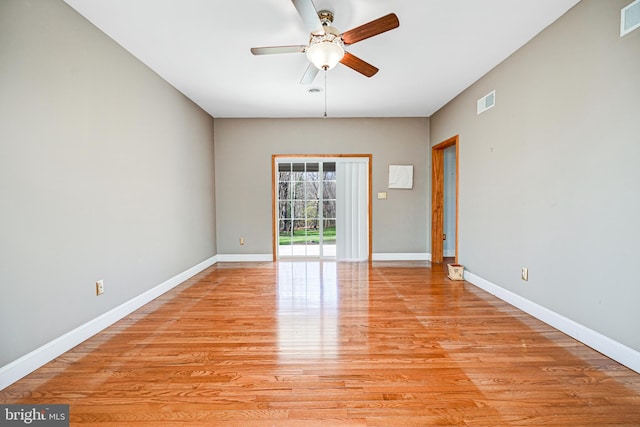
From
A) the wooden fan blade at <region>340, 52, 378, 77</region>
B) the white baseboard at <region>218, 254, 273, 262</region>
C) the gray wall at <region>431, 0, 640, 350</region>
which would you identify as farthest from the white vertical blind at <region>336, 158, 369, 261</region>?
the wooden fan blade at <region>340, 52, 378, 77</region>

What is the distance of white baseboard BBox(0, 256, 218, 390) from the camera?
1753mm

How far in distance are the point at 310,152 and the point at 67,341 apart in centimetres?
417

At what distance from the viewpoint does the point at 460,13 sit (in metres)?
2.34

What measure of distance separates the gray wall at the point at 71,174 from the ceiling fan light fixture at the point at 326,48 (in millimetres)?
1874

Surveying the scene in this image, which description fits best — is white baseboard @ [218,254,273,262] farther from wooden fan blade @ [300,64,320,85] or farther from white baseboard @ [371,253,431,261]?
wooden fan blade @ [300,64,320,85]

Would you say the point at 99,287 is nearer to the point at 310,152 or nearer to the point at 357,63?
the point at 357,63

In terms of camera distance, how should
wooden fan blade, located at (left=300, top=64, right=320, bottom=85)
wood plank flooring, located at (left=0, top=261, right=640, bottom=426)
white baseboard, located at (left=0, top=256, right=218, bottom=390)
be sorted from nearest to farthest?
wood plank flooring, located at (left=0, top=261, right=640, bottom=426), white baseboard, located at (left=0, top=256, right=218, bottom=390), wooden fan blade, located at (left=300, top=64, right=320, bottom=85)

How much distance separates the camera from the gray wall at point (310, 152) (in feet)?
17.4

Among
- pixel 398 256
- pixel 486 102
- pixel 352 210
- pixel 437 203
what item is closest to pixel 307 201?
pixel 352 210

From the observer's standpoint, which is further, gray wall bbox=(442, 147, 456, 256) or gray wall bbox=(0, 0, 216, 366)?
gray wall bbox=(442, 147, 456, 256)

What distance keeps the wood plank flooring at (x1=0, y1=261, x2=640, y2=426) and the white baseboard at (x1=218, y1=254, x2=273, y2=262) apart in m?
2.23

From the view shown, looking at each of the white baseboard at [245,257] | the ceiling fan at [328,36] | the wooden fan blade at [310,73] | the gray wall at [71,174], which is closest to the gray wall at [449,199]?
the white baseboard at [245,257]

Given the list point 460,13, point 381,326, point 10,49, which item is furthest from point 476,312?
point 10,49

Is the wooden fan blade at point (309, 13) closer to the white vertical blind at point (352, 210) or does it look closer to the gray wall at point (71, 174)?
the gray wall at point (71, 174)
